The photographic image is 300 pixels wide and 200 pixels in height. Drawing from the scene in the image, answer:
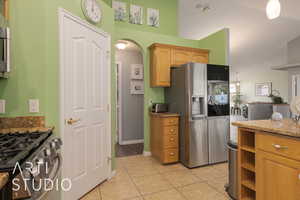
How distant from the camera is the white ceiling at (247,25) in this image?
3.94 meters

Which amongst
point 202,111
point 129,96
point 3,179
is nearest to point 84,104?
point 3,179

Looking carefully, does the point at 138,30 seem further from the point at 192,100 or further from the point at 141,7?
the point at 192,100

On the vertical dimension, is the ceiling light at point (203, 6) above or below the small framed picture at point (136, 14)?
above

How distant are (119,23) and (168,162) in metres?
3.00

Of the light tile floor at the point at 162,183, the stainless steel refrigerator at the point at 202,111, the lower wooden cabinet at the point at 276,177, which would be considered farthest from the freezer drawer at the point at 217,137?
the lower wooden cabinet at the point at 276,177

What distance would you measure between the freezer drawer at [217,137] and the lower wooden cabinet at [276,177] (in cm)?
138

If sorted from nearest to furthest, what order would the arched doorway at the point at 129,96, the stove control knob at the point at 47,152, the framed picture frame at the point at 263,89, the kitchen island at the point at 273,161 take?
1. the stove control knob at the point at 47,152
2. the kitchen island at the point at 273,161
3. the arched doorway at the point at 129,96
4. the framed picture frame at the point at 263,89

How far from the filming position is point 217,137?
2.88 m

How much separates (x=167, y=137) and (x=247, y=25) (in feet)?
16.3

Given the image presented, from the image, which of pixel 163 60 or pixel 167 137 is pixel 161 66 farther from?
pixel 167 137

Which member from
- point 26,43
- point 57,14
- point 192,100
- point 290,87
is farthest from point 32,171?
point 290,87

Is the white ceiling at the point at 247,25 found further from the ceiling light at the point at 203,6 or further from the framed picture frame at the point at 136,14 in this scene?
the framed picture frame at the point at 136,14

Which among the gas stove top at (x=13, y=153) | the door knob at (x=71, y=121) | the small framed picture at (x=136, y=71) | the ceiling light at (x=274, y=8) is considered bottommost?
the gas stove top at (x=13, y=153)

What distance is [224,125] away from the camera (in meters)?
2.92
